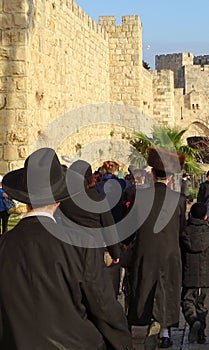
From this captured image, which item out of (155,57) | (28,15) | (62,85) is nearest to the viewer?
(28,15)

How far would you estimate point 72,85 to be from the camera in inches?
716

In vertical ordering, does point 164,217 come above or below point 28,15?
below

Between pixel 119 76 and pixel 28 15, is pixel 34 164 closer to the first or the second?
pixel 28 15

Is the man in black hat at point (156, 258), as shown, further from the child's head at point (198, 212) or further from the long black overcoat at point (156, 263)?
the child's head at point (198, 212)

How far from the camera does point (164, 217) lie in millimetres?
5113

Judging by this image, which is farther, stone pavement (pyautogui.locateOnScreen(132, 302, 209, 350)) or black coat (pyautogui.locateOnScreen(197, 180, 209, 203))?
black coat (pyautogui.locateOnScreen(197, 180, 209, 203))

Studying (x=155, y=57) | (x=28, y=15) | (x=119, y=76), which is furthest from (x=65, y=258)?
(x=155, y=57)

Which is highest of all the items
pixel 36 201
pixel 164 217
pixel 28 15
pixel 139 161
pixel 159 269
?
pixel 28 15

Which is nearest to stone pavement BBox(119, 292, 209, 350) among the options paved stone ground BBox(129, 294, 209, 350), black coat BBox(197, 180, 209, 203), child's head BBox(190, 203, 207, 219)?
paved stone ground BBox(129, 294, 209, 350)

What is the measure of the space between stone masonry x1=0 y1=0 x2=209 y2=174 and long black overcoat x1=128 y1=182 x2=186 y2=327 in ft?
25.3

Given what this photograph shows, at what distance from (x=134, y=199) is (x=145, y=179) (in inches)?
103

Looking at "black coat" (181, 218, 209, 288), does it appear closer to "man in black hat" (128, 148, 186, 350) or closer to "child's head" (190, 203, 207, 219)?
"child's head" (190, 203, 207, 219)

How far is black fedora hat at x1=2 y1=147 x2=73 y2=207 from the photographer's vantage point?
10.3 ft

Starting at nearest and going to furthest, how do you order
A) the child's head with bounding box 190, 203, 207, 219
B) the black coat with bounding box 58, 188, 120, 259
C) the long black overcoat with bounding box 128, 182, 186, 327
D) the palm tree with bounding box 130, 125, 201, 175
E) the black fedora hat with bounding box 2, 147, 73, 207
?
the black fedora hat with bounding box 2, 147, 73, 207 < the black coat with bounding box 58, 188, 120, 259 < the long black overcoat with bounding box 128, 182, 186, 327 < the child's head with bounding box 190, 203, 207, 219 < the palm tree with bounding box 130, 125, 201, 175
